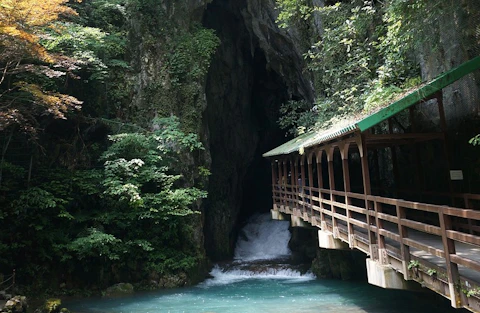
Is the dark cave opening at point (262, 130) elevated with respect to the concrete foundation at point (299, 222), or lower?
elevated

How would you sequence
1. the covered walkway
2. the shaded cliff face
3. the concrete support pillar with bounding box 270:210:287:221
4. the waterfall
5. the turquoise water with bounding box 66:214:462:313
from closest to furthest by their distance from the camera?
1. the covered walkway
2. the turquoise water with bounding box 66:214:462:313
3. the waterfall
4. the concrete support pillar with bounding box 270:210:287:221
5. the shaded cliff face

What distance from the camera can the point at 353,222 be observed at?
8258mm

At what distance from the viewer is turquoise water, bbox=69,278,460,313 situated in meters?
10.3

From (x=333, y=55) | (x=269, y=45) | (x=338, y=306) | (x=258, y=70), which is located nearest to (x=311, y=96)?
(x=269, y=45)

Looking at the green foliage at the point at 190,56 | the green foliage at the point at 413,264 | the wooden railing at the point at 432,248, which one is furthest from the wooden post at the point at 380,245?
the green foliage at the point at 190,56

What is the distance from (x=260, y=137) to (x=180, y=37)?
11256 mm

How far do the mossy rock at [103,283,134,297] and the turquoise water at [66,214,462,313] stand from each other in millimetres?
606

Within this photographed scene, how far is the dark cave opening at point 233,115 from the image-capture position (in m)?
21.5

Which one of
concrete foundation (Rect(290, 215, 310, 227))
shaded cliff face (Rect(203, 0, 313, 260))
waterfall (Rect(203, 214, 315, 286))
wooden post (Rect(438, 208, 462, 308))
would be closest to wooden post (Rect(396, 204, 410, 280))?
wooden post (Rect(438, 208, 462, 308))

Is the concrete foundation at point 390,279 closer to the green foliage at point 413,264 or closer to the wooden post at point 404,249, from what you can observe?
the wooden post at point 404,249

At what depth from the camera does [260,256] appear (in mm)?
21453

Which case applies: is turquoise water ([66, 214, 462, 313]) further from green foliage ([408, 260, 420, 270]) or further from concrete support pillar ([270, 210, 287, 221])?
green foliage ([408, 260, 420, 270])

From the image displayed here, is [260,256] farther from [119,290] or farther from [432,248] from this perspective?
[432,248]

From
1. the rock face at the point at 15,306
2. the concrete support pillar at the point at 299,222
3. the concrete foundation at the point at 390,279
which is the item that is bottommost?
the rock face at the point at 15,306
